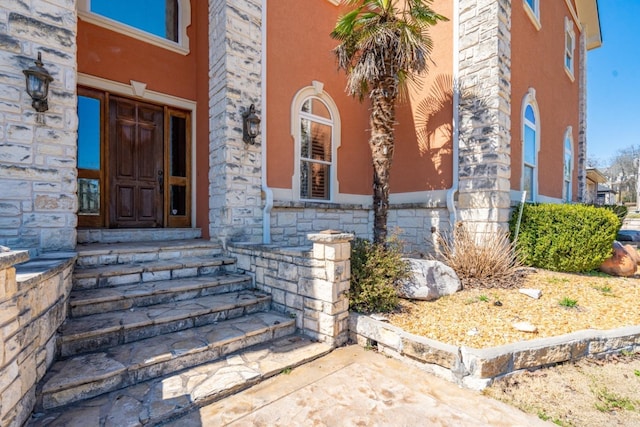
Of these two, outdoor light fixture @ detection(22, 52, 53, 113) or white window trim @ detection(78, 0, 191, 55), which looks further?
white window trim @ detection(78, 0, 191, 55)

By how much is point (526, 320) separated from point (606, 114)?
48802 mm

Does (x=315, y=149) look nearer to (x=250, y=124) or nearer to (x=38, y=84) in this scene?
(x=250, y=124)

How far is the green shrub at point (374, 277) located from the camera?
3.76 metres

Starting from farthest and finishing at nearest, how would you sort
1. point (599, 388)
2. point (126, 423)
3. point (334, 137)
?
point (334, 137), point (599, 388), point (126, 423)

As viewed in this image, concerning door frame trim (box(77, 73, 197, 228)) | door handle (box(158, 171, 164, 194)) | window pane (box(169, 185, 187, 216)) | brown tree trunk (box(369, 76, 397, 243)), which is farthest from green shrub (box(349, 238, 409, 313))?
door handle (box(158, 171, 164, 194))

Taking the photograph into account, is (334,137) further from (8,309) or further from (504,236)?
(8,309)

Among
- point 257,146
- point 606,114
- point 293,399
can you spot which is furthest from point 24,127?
point 606,114

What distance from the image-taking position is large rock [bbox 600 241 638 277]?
5.62 metres

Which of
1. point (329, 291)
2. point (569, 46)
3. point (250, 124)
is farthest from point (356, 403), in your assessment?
point (569, 46)

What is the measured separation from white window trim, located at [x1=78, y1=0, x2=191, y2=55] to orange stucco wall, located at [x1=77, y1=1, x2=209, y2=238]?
0.07 m

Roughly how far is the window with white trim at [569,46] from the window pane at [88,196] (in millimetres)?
13307

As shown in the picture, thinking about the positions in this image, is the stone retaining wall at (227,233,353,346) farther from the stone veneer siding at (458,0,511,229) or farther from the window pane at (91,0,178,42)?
the window pane at (91,0,178,42)

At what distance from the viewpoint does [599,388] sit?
2.70 meters

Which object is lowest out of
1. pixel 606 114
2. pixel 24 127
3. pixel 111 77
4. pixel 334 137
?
pixel 24 127
